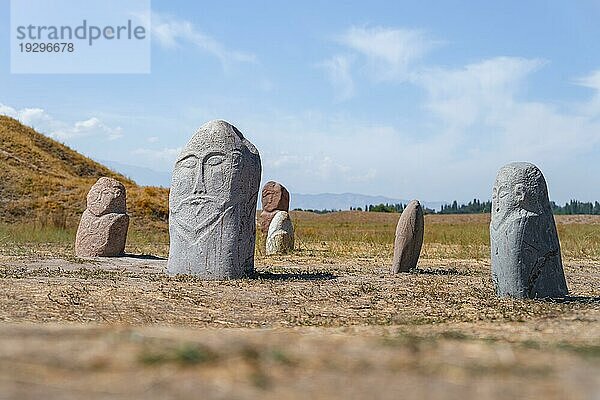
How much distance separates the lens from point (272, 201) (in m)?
26.7

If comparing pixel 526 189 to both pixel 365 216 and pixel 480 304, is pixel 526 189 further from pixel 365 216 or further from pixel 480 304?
pixel 365 216

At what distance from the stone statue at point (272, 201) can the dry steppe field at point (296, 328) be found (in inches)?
133

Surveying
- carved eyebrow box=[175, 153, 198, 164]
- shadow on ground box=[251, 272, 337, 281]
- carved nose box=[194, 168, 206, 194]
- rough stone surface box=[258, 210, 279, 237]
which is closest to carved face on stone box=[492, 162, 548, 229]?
shadow on ground box=[251, 272, 337, 281]

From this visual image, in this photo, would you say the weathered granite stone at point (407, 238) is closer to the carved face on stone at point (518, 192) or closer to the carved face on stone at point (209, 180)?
the carved face on stone at point (209, 180)

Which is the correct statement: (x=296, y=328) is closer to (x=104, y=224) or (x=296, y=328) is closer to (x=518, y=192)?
(x=518, y=192)

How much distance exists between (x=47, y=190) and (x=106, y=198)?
19577 millimetres

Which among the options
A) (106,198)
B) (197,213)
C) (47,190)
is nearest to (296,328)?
(197,213)

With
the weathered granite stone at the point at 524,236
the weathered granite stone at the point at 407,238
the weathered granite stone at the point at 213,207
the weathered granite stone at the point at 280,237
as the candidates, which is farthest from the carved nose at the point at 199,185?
the weathered granite stone at the point at 280,237

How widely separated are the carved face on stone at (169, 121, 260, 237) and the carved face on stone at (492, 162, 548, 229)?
442 cm

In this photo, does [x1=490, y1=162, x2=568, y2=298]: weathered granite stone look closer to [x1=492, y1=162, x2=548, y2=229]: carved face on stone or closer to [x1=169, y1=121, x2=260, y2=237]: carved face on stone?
[x1=492, y1=162, x2=548, y2=229]: carved face on stone

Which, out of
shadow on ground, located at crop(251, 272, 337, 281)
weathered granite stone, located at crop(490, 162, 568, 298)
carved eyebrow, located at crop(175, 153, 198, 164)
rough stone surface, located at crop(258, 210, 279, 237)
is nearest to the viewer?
weathered granite stone, located at crop(490, 162, 568, 298)

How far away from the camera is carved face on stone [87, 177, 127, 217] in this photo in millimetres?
17234

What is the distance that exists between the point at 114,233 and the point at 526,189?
33.3 ft

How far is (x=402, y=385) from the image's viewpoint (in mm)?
2377
